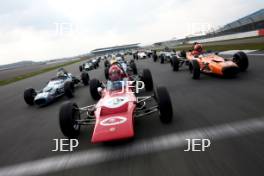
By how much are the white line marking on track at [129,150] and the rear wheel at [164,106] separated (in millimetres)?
582

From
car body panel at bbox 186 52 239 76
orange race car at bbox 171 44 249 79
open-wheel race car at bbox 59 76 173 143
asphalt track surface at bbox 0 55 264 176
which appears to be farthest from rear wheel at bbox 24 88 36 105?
car body panel at bbox 186 52 239 76

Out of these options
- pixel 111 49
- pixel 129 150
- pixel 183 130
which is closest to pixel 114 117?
pixel 129 150

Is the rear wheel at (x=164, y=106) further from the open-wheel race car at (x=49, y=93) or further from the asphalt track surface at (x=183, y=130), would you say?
the open-wheel race car at (x=49, y=93)

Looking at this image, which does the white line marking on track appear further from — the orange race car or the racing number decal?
the orange race car

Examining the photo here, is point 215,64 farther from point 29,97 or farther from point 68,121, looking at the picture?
point 29,97

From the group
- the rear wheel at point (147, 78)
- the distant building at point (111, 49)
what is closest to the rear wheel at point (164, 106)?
the rear wheel at point (147, 78)

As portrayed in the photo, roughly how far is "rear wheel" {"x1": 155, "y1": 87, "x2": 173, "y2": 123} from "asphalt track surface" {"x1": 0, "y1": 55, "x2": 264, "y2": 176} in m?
0.15

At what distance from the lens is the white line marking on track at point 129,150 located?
4.26 metres

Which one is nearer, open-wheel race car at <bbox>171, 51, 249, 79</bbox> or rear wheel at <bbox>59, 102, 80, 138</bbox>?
rear wheel at <bbox>59, 102, 80, 138</bbox>

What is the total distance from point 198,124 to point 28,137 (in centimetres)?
413

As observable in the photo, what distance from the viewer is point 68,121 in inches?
206

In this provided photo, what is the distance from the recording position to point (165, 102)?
514 cm

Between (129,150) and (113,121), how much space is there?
737 mm

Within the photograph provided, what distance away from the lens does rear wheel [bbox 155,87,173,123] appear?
16.9ft
